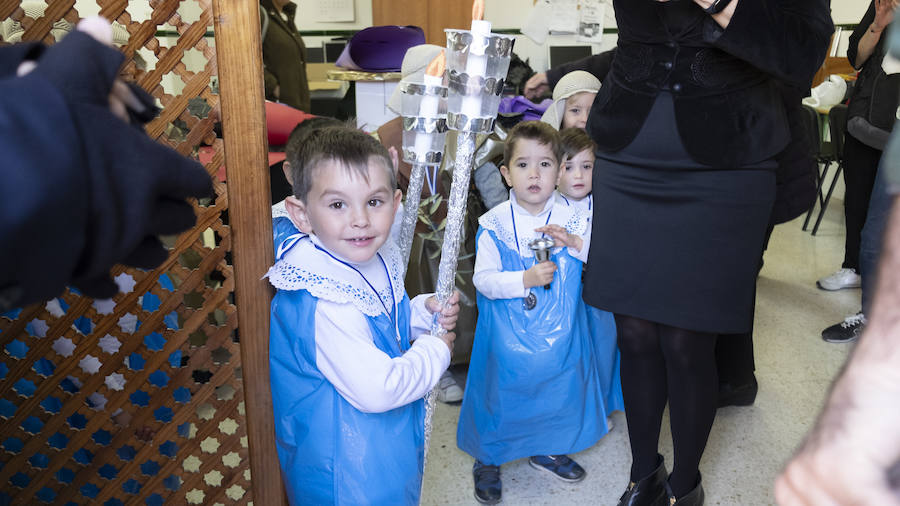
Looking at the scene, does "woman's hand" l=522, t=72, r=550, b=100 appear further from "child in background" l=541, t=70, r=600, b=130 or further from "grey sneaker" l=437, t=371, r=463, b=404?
"grey sneaker" l=437, t=371, r=463, b=404

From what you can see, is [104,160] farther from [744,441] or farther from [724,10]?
[744,441]

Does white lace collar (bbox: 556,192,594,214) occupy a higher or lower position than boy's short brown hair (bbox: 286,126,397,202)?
lower

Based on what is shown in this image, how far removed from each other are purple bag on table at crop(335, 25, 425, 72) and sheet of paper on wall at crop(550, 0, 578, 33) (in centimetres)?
312

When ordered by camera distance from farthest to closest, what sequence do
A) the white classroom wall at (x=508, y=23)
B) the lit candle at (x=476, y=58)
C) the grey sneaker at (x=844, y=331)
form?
the white classroom wall at (x=508, y=23), the grey sneaker at (x=844, y=331), the lit candle at (x=476, y=58)

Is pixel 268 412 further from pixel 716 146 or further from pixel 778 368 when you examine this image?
pixel 778 368

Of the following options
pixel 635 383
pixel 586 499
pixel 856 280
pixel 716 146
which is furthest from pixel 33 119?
pixel 856 280

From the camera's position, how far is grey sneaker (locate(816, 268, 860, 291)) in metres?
3.47

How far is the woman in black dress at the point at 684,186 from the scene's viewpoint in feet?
4.25

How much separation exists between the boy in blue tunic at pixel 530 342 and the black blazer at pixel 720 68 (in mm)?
530

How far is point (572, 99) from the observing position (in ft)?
8.16

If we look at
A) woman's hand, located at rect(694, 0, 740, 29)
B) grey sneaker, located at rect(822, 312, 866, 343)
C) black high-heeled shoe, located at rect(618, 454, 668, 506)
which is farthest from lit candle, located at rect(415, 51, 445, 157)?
grey sneaker, located at rect(822, 312, 866, 343)

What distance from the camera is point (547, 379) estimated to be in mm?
1892

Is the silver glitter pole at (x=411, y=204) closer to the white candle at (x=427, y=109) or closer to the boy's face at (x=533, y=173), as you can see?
the white candle at (x=427, y=109)

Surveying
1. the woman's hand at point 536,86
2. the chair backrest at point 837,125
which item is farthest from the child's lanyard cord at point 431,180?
the chair backrest at point 837,125
